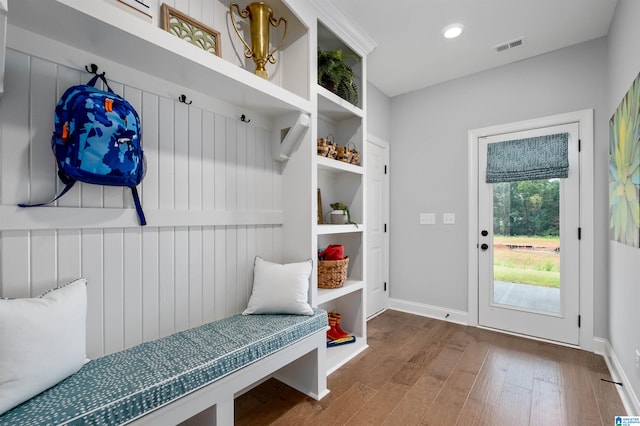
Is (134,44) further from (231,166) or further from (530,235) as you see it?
(530,235)

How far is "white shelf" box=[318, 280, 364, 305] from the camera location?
2158mm

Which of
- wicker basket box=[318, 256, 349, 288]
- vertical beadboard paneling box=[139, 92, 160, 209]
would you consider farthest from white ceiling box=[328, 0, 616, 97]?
wicker basket box=[318, 256, 349, 288]

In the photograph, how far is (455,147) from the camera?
3264 mm

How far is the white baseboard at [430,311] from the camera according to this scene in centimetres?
320

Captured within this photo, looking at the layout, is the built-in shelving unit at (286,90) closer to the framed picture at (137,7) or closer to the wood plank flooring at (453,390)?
the framed picture at (137,7)

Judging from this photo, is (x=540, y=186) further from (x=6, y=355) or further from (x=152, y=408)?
(x=6, y=355)

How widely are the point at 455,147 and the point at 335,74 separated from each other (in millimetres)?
1706

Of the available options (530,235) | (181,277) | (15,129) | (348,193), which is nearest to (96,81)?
(15,129)

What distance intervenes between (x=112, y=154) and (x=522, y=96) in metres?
3.42

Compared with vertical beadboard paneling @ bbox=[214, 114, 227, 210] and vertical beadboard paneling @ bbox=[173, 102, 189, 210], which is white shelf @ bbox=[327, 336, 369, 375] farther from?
vertical beadboard paneling @ bbox=[173, 102, 189, 210]

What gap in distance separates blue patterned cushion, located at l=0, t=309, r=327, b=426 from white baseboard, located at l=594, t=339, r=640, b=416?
1898 mm

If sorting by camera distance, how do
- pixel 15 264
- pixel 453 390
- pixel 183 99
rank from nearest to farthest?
pixel 15 264 < pixel 183 99 < pixel 453 390

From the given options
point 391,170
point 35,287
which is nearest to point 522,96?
point 391,170

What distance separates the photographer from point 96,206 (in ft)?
4.45
